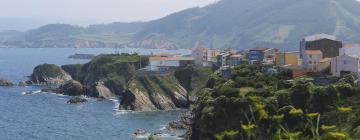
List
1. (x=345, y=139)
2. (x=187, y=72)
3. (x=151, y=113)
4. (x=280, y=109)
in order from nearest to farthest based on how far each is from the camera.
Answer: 1. (x=345, y=139)
2. (x=280, y=109)
3. (x=151, y=113)
4. (x=187, y=72)

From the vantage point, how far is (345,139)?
25375 millimetres

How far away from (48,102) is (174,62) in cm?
2442

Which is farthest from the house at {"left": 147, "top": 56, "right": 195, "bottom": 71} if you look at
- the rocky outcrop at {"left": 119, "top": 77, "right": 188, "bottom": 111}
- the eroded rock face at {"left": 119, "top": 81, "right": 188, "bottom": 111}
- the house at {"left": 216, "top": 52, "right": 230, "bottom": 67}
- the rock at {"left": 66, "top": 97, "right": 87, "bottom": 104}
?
the eroded rock face at {"left": 119, "top": 81, "right": 188, "bottom": 111}

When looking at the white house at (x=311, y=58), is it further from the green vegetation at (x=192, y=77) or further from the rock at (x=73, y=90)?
the rock at (x=73, y=90)

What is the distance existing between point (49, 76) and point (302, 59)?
66123mm

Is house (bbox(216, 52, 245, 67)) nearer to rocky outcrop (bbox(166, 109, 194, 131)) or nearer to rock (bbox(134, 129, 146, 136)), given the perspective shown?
rocky outcrop (bbox(166, 109, 194, 131))

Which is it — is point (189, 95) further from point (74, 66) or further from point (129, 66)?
point (74, 66)

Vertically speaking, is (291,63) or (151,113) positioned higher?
(291,63)

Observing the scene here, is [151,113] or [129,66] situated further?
[129,66]

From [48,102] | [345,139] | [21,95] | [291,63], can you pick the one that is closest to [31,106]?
[48,102]

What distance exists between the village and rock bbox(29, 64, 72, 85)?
2561 cm

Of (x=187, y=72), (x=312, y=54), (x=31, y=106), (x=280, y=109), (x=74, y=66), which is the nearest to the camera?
(x=280, y=109)

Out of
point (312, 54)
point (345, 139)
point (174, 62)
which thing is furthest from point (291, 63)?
point (345, 139)

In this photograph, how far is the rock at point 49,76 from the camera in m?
131
